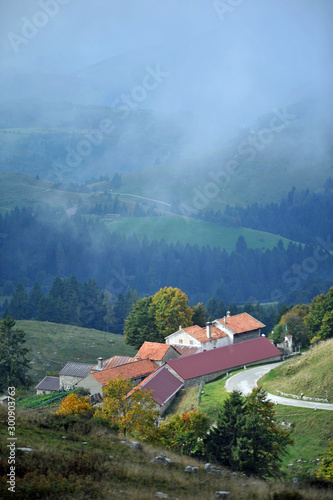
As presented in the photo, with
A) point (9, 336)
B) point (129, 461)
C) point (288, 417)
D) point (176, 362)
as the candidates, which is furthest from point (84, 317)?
point (129, 461)

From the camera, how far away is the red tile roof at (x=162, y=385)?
184 ft

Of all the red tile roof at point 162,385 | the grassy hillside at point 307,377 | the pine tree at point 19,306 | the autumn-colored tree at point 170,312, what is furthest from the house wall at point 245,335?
the pine tree at point 19,306

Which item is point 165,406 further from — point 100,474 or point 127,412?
point 100,474

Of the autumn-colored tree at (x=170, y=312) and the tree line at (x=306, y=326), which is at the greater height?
the autumn-colored tree at (x=170, y=312)

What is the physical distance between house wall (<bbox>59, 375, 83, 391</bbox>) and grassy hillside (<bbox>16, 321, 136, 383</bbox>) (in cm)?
1019

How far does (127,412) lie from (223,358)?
2972cm

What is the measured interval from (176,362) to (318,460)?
88.7ft

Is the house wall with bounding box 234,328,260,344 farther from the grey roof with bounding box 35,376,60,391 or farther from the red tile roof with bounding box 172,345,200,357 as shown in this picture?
the grey roof with bounding box 35,376,60,391

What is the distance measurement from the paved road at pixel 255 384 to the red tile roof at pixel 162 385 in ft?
18.2

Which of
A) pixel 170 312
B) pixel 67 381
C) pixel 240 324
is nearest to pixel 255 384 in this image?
pixel 240 324

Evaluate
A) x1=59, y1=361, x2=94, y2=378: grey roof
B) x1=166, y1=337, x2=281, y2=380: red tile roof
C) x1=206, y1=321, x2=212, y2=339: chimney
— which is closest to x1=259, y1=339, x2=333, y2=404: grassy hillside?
x1=166, y1=337, x2=281, y2=380: red tile roof

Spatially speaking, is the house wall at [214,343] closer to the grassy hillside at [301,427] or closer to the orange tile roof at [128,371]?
the orange tile roof at [128,371]

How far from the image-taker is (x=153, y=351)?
7088 cm

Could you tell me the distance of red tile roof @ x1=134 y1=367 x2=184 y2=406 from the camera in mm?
56141
